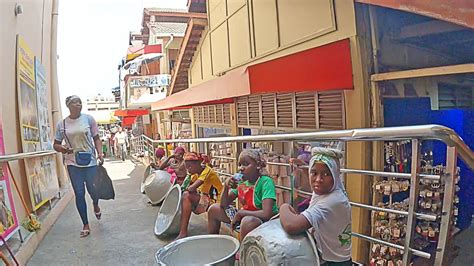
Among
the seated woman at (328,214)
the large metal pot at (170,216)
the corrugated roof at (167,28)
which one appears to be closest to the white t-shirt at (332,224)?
the seated woman at (328,214)

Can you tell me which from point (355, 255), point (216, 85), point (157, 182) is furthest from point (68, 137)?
point (355, 255)

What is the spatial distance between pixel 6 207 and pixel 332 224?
114 inches

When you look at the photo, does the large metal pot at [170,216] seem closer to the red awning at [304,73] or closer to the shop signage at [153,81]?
the red awning at [304,73]

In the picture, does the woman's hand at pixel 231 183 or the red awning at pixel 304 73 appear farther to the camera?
the red awning at pixel 304 73

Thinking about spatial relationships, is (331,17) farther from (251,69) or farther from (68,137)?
(68,137)

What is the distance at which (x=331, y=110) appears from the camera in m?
4.27

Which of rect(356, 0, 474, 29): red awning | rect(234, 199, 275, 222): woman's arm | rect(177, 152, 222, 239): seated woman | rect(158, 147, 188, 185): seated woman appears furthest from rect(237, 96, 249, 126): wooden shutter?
rect(234, 199, 275, 222): woman's arm

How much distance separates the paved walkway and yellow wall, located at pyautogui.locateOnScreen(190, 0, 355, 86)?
2635 millimetres

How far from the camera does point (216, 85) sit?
16.4 ft

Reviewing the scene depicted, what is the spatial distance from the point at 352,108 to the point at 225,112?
13.5 feet

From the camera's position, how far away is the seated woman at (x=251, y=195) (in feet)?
8.23

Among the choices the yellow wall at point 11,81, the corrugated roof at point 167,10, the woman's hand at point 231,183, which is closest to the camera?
the woman's hand at point 231,183

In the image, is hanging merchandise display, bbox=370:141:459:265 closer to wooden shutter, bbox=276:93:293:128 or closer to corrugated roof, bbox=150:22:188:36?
wooden shutter, bbox=276:93:293:128

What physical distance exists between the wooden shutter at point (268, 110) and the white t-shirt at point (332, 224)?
368 cm
